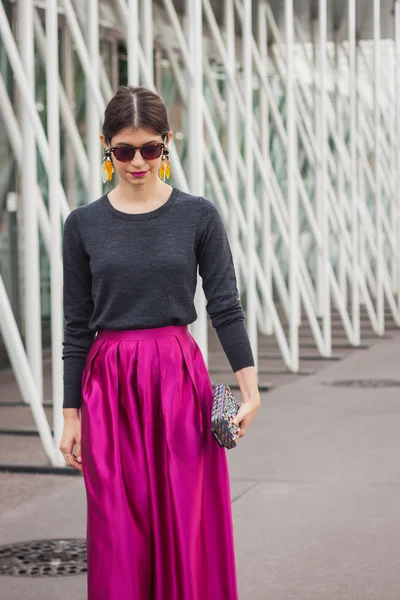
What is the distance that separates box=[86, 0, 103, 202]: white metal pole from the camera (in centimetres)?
833

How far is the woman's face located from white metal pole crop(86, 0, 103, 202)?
4481mm

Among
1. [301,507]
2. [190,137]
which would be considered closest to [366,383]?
[190,137]

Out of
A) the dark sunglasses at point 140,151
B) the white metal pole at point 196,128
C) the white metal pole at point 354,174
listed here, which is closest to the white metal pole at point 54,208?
the white metal pole at point 196,128

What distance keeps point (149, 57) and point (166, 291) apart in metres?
7.22

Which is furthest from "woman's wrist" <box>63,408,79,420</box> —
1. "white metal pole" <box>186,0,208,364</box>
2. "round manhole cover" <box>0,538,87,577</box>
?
"white metal pole" <box>186,0,208,364</box>

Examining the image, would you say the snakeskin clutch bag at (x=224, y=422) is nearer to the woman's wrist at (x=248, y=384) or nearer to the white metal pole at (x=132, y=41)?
the woman's wrist at (x=248, y=384)

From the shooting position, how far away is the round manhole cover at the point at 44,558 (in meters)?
5.64

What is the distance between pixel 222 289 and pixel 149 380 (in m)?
0.35

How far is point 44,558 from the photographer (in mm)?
5867

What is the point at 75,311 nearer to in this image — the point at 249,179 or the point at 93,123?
the point at 93,123

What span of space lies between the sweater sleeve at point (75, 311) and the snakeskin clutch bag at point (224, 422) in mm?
456

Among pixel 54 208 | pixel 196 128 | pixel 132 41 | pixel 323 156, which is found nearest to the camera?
pixel 54 208

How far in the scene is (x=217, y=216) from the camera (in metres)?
3.84

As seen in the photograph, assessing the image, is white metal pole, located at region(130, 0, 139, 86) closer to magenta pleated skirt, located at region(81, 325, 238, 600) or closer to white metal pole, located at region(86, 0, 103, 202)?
white metal pole, located at region(86, 0, 103, 202)
